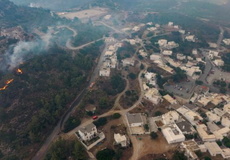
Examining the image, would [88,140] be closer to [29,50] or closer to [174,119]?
[174,119]

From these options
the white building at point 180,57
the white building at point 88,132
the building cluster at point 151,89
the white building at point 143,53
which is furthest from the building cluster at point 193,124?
the white building at point 143,53

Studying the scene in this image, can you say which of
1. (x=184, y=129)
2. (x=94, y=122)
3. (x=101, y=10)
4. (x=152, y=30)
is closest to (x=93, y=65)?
(x=94, y=122)

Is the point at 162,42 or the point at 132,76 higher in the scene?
the point at 162,42

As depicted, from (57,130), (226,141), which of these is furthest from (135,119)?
(226,141)

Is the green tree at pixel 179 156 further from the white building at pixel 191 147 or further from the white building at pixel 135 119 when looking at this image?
the white building at pixel 135 119

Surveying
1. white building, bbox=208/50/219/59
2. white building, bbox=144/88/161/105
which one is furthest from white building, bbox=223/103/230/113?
white building, bbox=208/50/219/59

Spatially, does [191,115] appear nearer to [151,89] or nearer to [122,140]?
[151,89]

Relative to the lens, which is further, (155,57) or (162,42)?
(162,42)
